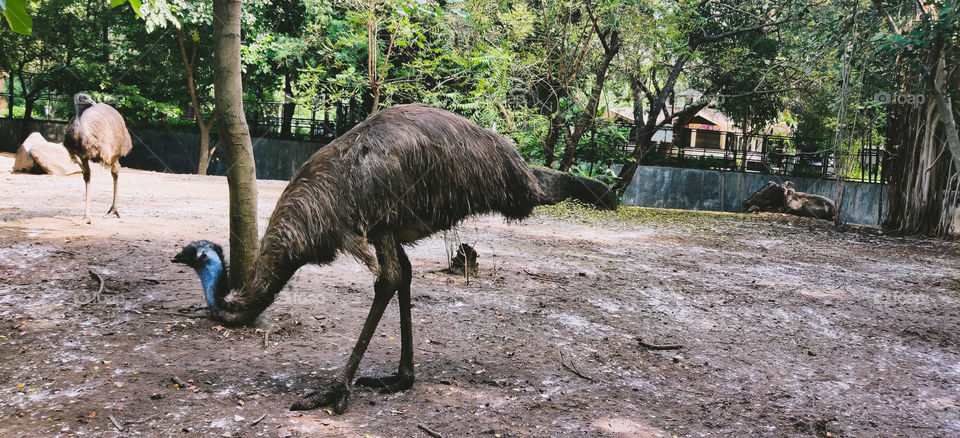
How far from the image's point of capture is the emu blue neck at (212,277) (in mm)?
3363

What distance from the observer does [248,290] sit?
303 cm

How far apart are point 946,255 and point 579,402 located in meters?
8.87

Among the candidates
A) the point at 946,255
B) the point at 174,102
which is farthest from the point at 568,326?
the point at 174,102

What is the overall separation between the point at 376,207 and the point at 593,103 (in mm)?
11086

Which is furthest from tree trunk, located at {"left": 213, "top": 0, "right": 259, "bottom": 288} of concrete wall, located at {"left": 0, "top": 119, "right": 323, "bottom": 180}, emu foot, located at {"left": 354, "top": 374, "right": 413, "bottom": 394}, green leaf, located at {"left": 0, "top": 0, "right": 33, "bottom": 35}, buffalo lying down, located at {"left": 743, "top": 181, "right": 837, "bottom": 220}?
concrete wall, located at {"left": 0, "top": 119, "right": 323, "bottom": 180}

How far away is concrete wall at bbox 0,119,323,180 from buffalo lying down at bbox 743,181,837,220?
43.8 ft

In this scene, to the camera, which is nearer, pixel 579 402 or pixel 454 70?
pixel 579 402

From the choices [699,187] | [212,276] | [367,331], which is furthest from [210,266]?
[699,187]

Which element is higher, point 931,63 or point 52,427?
point 931,63

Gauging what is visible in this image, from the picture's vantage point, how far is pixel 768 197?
1689 centimetres

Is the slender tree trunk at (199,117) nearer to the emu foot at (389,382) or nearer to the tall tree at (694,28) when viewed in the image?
the tall tree at (694,28)

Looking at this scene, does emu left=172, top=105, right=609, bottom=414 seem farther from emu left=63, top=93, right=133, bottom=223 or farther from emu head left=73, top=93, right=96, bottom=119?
emu head left=73, top=93, right=96, bottom=119

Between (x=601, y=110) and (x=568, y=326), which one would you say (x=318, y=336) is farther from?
(x=601, y=110)

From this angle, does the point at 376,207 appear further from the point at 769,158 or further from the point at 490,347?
the point at 769,158
